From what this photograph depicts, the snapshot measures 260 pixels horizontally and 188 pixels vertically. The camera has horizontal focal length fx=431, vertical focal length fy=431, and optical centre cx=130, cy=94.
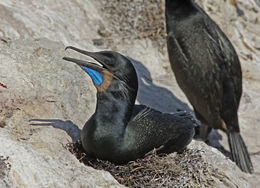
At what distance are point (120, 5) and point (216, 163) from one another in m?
4.60

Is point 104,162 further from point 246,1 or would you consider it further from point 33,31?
point 246,1

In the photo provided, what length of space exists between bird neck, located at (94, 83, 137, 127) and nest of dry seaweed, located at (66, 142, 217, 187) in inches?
12.9

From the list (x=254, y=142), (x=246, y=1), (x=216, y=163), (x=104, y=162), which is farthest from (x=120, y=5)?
(x=104, y=162)

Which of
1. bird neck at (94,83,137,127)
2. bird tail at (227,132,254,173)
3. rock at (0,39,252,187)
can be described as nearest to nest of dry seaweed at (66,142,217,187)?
rock at (0,39,252,187)

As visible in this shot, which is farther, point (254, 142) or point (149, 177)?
point (254, 142)

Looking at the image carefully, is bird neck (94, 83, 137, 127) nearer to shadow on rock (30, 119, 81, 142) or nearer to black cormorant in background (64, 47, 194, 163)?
black cormorant in background (64, 47, 194, 163)

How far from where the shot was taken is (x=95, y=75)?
3.19 metres

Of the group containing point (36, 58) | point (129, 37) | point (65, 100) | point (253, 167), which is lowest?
point (253, 167)

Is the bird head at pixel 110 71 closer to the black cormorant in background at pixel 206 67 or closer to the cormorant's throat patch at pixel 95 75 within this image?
the cormorant's throat patch at pixel 95 75

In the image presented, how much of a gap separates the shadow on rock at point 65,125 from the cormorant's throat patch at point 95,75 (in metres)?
0.68

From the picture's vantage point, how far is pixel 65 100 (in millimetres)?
4039

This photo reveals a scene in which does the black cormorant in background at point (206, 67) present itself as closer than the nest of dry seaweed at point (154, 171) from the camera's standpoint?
No

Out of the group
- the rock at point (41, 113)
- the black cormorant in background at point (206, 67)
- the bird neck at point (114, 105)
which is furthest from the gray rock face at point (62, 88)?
the black cormorant in background at point (206, 67)

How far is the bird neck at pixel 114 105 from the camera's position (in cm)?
330
